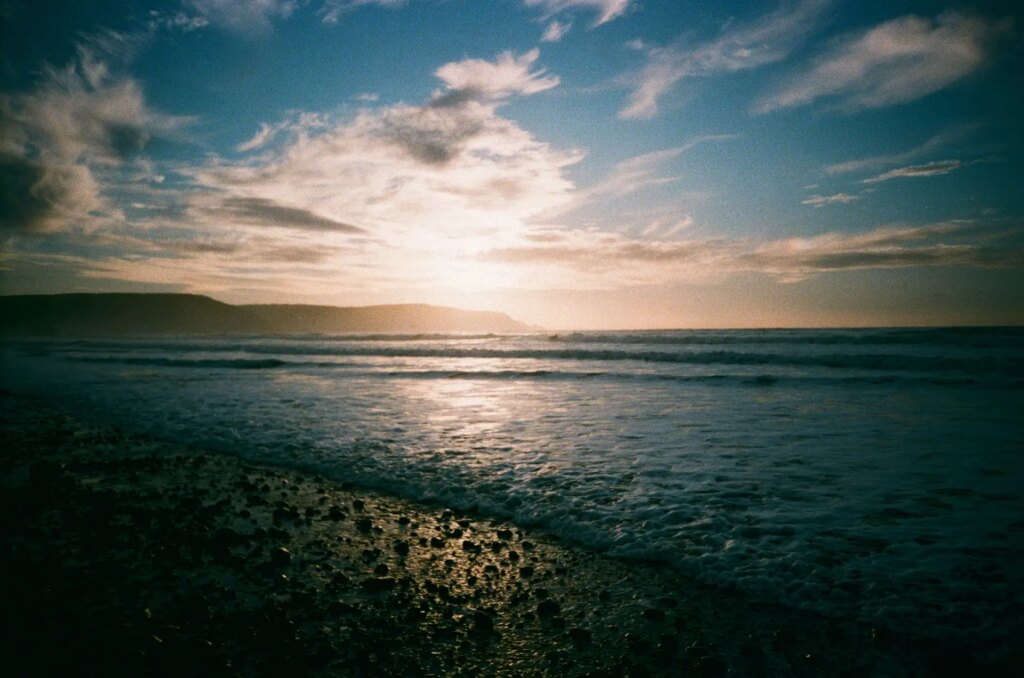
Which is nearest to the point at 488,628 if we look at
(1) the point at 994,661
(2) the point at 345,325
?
(1) the point at 994,661

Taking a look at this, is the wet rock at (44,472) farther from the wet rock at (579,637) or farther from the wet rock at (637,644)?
the wet rock at (637,644)

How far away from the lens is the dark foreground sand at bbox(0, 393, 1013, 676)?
329 cm

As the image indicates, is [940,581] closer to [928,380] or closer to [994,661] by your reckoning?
[994,661]

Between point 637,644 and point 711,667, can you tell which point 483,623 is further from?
point 711,667

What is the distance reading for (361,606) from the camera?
4.01m

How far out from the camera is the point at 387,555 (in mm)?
5012

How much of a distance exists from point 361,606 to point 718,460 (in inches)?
268

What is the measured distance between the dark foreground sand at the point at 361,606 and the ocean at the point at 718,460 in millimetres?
570

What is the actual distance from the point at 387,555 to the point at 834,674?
3961 millimetres

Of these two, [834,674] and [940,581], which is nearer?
[834,674]

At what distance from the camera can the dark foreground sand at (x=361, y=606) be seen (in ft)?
10.8

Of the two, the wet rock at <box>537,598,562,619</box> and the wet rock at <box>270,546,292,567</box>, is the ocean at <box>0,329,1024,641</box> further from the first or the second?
the wet rock at <box>270,546,292,567</box>

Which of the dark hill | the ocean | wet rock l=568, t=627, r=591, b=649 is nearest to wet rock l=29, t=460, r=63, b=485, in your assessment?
the ocean

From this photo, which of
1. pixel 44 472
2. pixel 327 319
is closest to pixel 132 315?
pixel 327 319
